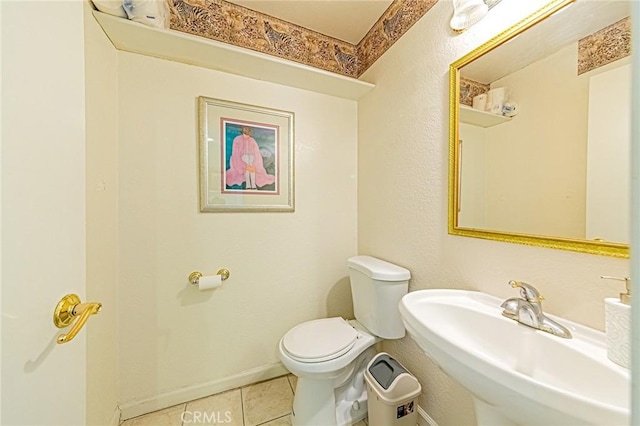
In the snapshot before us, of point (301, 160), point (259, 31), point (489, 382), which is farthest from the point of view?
point (301, 160)

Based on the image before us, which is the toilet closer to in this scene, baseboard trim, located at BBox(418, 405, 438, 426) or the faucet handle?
baseboard trim, located at BBox(418, 405, 438, 426)

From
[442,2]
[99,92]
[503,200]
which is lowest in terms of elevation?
[503,200]

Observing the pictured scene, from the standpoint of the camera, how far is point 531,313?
69 centimetres

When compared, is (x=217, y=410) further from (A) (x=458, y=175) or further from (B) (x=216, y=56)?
(B) (x=216, y=56)

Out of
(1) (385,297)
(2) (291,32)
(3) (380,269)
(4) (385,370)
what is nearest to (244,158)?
(2) (291,32)

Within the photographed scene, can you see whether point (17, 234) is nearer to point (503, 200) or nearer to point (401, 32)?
point (503, 200)

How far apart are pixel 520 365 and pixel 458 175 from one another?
2.32 feet

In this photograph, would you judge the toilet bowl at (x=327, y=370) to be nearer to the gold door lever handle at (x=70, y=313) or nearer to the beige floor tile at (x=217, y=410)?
the beige floor tile at (x=217, y=410)

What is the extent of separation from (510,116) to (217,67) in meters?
1.51

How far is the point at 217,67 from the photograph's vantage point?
137cm

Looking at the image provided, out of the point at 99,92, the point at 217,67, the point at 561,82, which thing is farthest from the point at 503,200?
the point at 99,92

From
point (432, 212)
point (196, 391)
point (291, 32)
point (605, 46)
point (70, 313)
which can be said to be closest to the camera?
point (70, 313)

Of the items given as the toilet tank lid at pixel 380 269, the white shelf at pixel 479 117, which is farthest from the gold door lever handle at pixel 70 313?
the white shelf at pixel 479 117

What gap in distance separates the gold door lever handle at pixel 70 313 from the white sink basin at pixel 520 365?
84cm
